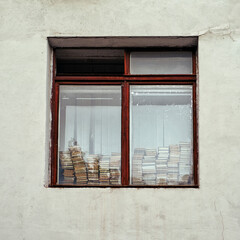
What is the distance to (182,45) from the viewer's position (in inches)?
300

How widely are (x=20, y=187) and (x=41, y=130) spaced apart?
87 cm

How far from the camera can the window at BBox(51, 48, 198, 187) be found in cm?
742

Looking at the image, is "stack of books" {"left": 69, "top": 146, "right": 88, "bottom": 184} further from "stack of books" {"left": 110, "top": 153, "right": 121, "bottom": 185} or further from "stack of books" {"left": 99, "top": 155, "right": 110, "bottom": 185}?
"stack of books" {"left": 110, "top": 153, "right": 121, "bottom": 185}

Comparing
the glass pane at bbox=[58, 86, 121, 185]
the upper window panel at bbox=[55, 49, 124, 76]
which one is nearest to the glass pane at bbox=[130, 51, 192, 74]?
the upper window panel at bbox=[55, 49, 124, 76]

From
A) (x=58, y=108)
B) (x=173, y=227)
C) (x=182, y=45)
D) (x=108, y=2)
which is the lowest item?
(x=173, y=227)

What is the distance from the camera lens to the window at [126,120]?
7418 millimetres

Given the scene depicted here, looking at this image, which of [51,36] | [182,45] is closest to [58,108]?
[51,36]

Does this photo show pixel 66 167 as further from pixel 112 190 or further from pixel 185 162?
pixel 185 162

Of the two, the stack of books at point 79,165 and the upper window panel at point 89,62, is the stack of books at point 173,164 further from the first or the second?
the upper window panel at point 89,62

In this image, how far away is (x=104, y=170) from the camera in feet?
24.5

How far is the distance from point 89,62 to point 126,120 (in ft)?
3.62

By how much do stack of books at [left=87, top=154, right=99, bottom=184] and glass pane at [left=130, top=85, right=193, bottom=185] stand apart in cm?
52

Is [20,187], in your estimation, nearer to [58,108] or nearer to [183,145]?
[58,108]

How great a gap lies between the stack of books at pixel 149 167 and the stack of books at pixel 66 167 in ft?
3.54
